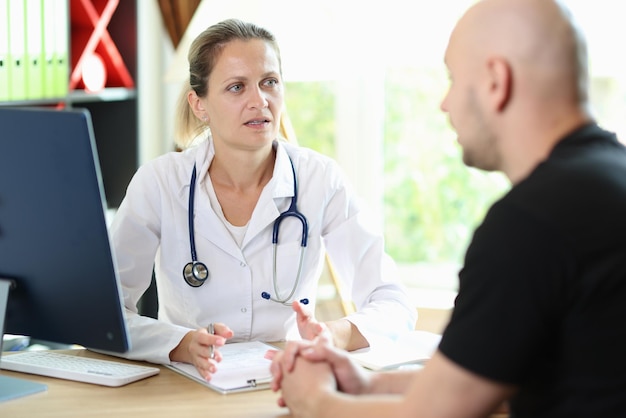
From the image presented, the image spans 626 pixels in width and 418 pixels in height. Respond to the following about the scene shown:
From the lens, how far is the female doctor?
6.61ft

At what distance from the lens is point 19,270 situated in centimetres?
142

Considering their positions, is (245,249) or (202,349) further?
(245,249)

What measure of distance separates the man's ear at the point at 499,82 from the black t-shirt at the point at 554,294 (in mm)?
122

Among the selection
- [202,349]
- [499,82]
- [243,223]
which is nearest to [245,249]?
[243,223]

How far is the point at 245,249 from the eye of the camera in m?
2.03

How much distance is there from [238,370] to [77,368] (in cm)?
29

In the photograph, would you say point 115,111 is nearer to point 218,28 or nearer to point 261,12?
point 261,12

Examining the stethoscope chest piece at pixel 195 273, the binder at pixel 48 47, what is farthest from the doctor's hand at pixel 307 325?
the binder at pixel 48 47

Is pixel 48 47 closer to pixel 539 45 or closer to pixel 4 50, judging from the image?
pixel 4 50

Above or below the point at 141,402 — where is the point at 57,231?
above

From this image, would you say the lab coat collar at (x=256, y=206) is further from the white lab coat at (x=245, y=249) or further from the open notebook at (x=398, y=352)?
the open notebook at (x=398, y=352)

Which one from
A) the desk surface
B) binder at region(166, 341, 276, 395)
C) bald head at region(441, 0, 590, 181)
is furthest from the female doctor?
bald head at region(441, 0, 590, 181)

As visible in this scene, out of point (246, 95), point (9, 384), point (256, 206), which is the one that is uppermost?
point (246, 95)

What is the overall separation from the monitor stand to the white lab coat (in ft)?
1.48
